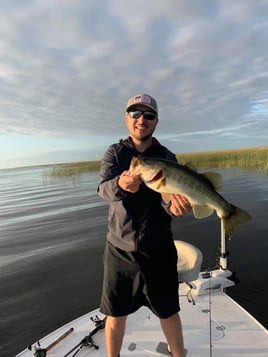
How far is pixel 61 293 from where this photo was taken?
293 inches

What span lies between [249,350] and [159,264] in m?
1.66

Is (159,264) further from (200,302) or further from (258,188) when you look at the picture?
(258,188)

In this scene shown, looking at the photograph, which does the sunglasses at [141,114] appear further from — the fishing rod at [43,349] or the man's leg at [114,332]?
the fishing rod at [43,349]

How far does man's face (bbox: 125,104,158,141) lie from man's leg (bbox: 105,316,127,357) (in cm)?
186

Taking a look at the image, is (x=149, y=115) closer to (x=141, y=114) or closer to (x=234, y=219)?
(x=141, y=114)

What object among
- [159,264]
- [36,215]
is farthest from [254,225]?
[36,215]

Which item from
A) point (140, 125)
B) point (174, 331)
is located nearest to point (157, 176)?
point (140, 125)

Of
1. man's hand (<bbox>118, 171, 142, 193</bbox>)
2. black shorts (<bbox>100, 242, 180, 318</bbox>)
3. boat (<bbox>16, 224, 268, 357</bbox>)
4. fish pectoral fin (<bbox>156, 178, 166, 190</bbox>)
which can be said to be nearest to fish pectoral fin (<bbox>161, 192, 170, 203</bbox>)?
fish pectoral fin (<bbox>156, 178, 166, 190</bbox>)

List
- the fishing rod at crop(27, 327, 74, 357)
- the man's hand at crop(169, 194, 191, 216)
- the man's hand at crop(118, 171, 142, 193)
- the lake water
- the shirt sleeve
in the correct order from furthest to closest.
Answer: the lake water
the fishing rod at crop(27, 327, 74, 357)
the man's hand at crop(169, 194, 191, 216)
the shirt sleeve
the man's hand at crop(118, 171, 142, 193)

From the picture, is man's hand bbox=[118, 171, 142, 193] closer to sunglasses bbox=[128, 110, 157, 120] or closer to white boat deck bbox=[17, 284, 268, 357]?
sunglasses bbox=[128, 110, 157, 120]

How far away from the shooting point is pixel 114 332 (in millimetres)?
3340

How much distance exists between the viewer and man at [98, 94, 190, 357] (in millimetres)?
3188

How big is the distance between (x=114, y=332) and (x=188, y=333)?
131 centimetres

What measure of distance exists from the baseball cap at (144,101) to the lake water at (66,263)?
4.80m
